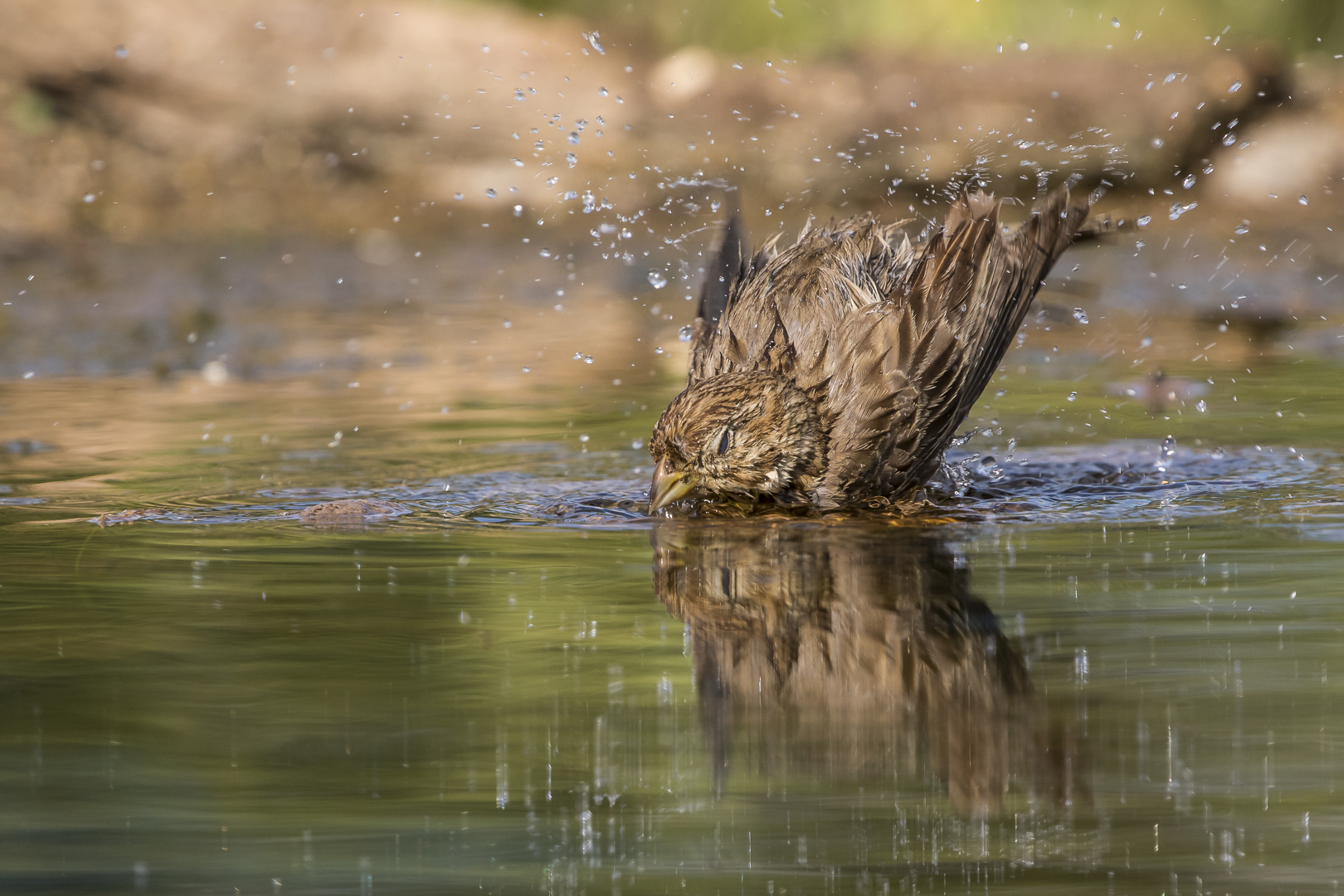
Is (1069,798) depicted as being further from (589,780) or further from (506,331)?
(506,331)

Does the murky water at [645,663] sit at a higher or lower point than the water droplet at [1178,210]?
lower

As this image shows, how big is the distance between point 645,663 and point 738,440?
5.89 feet

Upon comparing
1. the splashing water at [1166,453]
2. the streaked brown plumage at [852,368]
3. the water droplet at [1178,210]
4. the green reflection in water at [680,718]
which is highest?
the water droplet at [1178,210]

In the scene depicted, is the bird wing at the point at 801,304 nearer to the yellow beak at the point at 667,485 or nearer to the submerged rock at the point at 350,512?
the yellow beak at the point at 667,485

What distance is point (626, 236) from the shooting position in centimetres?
1307

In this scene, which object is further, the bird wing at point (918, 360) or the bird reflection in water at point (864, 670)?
the bird wing at point (918, 360)

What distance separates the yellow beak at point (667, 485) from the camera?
511cm

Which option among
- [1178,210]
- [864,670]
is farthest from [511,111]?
[864,670]

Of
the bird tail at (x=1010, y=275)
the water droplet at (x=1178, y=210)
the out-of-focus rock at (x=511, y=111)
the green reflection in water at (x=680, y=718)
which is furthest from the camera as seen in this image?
the out-of-focus rock at (x=511, y=111)

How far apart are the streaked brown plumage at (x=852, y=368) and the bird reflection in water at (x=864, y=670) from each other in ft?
2.02

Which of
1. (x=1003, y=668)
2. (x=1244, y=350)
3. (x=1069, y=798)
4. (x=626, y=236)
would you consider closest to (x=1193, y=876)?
(x=1069, y=798)

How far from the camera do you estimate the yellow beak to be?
5111mm

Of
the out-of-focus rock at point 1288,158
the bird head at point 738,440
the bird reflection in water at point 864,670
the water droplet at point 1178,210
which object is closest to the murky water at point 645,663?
the bird reflection in water at point 864,670

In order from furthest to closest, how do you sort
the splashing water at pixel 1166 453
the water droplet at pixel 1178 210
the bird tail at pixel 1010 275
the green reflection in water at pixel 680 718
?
1. the water droplet at pixel 1178 210
2. the splashing water at pixel 1166 453
3. the bird tail at pixel 1010 275
4. the green reflection in water at pixel 680 718
